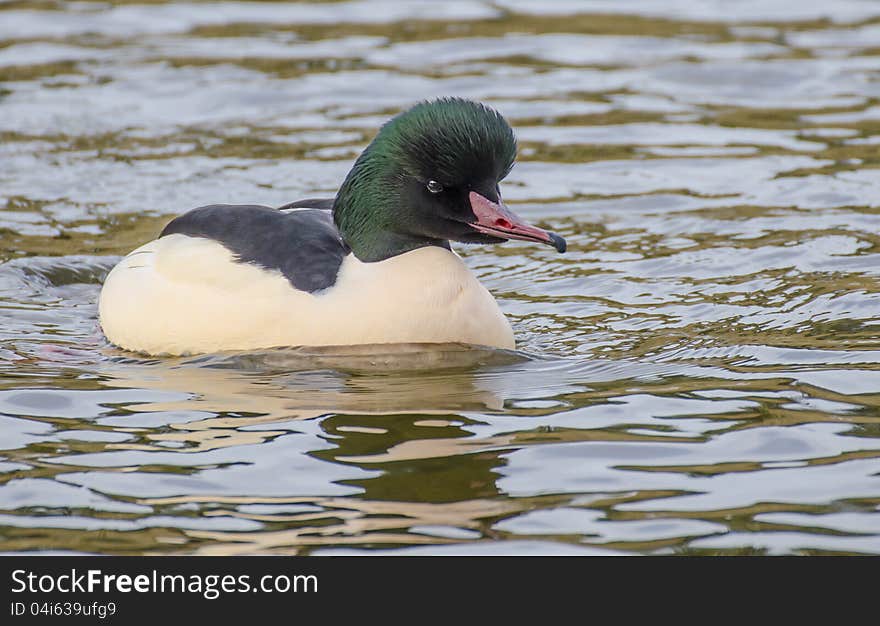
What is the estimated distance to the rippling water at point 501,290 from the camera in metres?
5.90

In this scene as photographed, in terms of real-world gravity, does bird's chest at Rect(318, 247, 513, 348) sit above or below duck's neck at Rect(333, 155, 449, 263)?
below

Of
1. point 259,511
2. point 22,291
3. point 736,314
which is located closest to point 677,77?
point 736,314

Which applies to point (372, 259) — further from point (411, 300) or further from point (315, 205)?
point (315, 205)

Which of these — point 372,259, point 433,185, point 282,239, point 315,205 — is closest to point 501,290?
point 315,205

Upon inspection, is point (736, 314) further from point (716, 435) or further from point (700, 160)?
point (700, 160)

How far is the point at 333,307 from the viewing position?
25.5ft

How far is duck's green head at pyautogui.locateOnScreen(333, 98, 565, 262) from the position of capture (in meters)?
7.39

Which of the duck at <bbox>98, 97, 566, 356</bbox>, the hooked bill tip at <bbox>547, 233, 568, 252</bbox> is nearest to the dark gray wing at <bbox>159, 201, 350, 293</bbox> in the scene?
the duck at <bbox>98, 97, 566, 356</bbox>

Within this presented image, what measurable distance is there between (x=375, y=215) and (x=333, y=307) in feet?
1.66

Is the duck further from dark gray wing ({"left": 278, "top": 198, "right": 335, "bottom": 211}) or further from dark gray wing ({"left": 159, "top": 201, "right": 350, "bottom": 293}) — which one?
dark gray wing ({"left": 278, "top": 198, "right": 335, "bottom": 211})

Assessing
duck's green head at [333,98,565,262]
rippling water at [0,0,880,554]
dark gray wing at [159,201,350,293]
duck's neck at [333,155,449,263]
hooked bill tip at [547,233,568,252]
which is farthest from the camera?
dark gray wing at [159,201,350,293]

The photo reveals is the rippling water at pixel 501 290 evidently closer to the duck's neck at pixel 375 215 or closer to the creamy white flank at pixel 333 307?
the creamy white flank at pixel 333 307

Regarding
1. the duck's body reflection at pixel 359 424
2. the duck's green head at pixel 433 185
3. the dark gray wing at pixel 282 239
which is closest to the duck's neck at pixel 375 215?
the duck's green head at pixel 433 185
